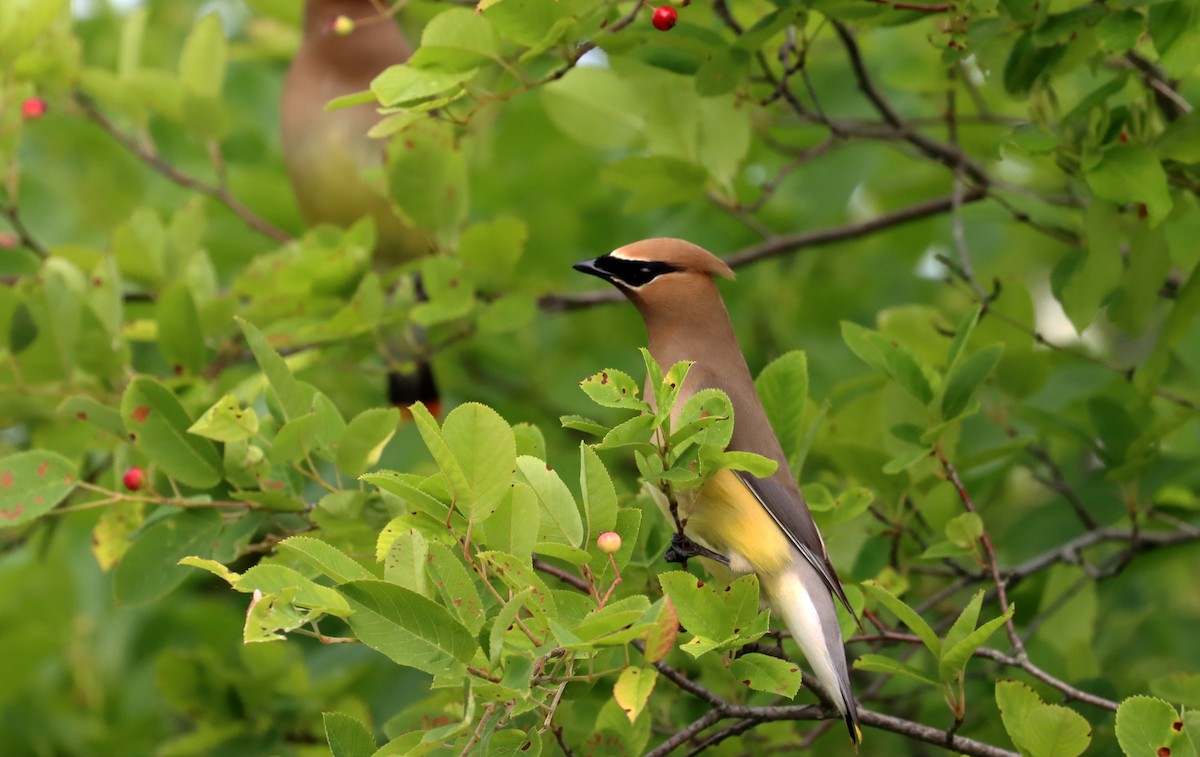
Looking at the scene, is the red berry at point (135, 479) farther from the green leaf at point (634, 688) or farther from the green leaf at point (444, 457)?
the green leaf at point (634, 688)

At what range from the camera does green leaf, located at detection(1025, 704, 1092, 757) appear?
1886mm

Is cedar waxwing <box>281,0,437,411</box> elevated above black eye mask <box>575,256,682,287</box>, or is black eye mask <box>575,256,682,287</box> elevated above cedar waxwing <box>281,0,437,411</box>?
black eye mask <box>575,256,682,287</box>

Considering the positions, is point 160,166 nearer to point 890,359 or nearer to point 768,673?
point 890,359

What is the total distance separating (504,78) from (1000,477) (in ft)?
4.35

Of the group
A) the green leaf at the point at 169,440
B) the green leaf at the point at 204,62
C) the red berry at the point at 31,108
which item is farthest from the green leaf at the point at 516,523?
the green leaf at the point at 204,62

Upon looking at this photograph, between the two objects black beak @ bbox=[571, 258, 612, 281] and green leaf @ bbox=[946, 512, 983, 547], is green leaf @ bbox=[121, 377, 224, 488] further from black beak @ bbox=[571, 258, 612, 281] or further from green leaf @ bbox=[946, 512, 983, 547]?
green leaf @ bbox=[946, 512, 983, 547]

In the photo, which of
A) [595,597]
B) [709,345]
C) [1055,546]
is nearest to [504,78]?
[709,345]

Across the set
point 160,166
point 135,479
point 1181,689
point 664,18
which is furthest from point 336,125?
point 1181,689

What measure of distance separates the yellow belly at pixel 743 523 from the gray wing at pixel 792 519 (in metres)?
0.01

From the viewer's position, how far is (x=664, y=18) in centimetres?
238

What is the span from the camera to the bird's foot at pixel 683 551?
2.23 meters

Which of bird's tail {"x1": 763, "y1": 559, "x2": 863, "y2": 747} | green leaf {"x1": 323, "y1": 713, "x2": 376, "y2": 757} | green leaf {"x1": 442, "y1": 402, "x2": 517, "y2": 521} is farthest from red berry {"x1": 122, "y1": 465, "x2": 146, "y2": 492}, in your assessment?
bird's tail {"x1": 763, "y1": 559, "x2": 863, "y2": 747}

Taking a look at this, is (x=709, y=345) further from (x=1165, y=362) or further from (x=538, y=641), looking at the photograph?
(x=1165, y=362)

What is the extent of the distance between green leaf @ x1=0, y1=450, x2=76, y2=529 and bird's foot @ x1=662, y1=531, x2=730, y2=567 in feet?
3.05
